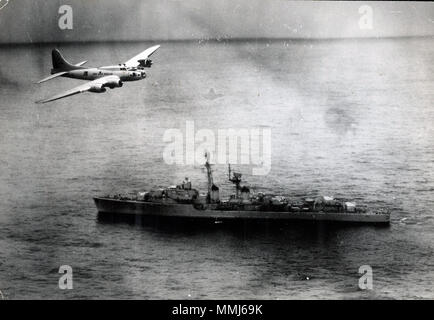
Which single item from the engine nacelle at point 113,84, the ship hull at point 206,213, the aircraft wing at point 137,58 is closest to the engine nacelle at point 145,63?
the aircraft wing at point 137,58

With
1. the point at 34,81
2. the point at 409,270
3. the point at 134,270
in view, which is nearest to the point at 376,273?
the point at 409,270

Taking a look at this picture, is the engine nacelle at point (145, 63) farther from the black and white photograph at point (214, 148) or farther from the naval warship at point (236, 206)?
the naval warship at point (236, 206)

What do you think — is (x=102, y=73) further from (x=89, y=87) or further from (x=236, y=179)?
(x=236, y=179)

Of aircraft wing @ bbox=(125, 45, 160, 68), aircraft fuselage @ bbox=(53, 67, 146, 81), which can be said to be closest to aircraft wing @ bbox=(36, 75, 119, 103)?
aircraft fuselage @ bbox=(53, 67, 146, 81)

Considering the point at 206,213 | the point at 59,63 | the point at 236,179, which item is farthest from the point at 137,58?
the point at 206,213

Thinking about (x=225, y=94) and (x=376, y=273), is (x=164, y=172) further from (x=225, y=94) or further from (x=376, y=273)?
(x=376, y=273)

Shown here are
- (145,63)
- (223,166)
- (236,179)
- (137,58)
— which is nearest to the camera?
(137,58)

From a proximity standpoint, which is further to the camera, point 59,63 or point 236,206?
point 236,206

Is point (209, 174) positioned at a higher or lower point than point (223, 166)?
lower
